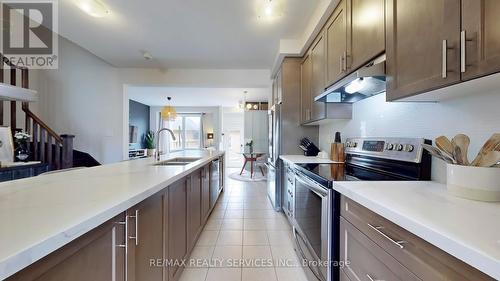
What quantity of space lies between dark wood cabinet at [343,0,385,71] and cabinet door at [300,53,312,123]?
1.11 m

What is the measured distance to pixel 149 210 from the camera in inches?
44.4

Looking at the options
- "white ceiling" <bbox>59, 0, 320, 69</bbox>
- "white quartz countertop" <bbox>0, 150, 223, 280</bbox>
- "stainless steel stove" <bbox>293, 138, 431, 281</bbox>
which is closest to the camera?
→ "white quartz countertop" <bbox>0, 150, 223, 280</bbox>

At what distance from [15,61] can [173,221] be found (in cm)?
386

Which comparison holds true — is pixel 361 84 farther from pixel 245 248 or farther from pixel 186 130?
pixel 186 130

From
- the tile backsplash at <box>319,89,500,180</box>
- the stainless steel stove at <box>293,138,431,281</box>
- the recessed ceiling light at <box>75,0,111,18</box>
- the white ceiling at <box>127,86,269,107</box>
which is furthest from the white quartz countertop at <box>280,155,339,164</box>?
the white ceiling at <box>127,86,269,107</box>

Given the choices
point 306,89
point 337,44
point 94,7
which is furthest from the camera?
point 306,89

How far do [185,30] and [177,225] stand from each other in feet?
8.20

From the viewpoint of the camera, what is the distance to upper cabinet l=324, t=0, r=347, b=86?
1.88 m

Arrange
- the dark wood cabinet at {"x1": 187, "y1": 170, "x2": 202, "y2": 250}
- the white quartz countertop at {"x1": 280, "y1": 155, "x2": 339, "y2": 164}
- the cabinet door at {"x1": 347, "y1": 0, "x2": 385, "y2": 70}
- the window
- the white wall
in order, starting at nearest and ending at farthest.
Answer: the cabinet door at {"x1": 347, "y1": 0, "x2": 385, "y2": 70}
the dark wood cabinet at {"x1": 187, "y1": 170, "x2": 202, "y2": 250}
the white quartz countertop at {"x1": 280, "y1": 155, "x2": 339, "y2": 164}
the white wall
the window

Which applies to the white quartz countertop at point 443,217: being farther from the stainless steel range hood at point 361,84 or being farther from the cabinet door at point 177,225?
the cabinet door at point 177,225

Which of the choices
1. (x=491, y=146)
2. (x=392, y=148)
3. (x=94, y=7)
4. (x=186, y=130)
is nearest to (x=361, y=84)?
(x=392, y=148)

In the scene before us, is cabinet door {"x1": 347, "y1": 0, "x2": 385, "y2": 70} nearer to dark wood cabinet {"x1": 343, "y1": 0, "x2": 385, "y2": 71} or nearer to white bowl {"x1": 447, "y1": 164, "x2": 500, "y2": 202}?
dark wood cabinet {"x1": 343, "y1": 0, "x2": 385, "y2": 71}

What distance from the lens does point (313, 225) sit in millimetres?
1590

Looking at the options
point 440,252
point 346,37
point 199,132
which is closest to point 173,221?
point 440,252
